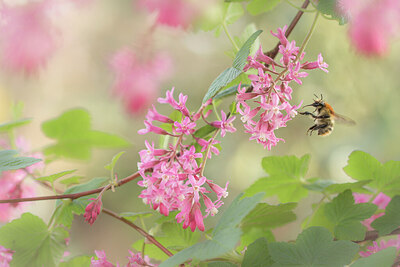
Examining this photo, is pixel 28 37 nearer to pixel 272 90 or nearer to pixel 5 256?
pixel 5 256

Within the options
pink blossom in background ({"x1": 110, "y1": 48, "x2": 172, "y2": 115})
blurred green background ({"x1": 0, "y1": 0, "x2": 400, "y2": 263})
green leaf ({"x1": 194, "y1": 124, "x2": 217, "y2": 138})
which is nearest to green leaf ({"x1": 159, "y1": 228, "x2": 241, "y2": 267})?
green leaf ({"x1": 194, "y1": 124, "x2": 217, "y2": 138})

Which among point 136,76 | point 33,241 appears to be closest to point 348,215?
point 33,241

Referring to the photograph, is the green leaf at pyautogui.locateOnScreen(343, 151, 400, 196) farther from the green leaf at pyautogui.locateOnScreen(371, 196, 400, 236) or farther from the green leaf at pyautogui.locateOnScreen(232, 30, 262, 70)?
the green leaf at pyautogui.locateOnScreen(232, 30, 262, 70)

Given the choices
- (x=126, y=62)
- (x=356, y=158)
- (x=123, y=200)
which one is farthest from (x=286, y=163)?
(x=123, y=200)

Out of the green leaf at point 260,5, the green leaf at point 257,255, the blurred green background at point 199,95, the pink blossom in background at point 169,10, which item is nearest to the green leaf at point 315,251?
the green leaf at point 257,255

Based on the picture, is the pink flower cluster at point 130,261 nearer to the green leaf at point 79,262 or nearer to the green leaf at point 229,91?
the green leaf at point 79,262

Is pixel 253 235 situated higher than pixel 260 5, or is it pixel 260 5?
pixel 260 5
